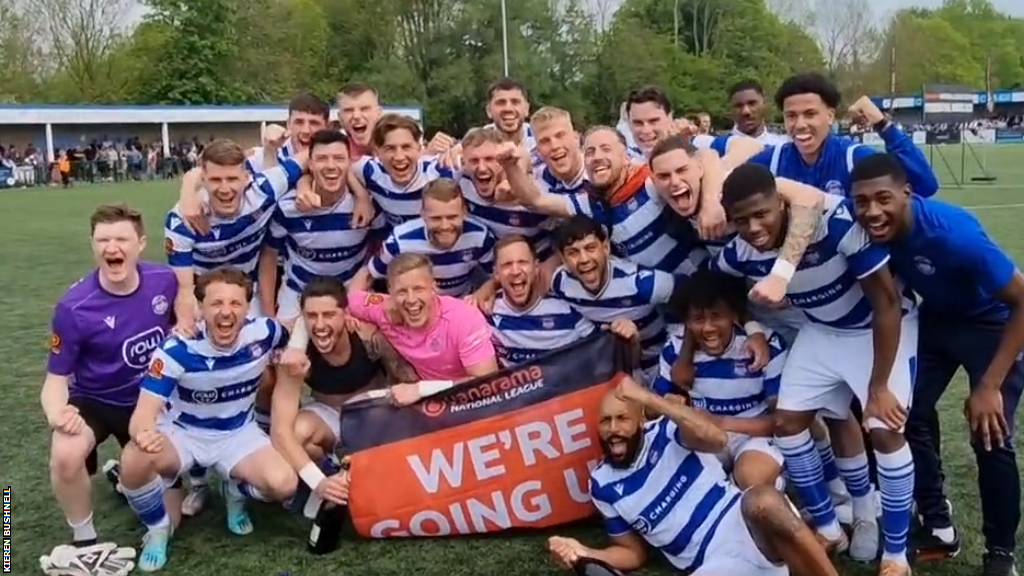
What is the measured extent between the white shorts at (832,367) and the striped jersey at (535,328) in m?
1.04

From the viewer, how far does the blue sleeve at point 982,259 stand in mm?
3844

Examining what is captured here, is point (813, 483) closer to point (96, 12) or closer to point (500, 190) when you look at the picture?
point (500, 190)

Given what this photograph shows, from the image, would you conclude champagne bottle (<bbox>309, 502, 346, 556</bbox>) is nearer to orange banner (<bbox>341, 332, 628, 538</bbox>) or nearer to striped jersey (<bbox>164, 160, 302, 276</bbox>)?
orange banner (<bbox>341, 332, 628, 538</bbox>)

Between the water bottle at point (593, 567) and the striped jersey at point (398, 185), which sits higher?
the striped jersey at point (398, 185)

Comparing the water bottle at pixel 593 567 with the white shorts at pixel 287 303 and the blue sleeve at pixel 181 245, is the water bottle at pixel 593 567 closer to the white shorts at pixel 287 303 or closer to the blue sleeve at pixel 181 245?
the white shorts at pixel 287 303

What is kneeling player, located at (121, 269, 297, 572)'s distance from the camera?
4.60m

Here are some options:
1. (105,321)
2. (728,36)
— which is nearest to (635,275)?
(105,321)

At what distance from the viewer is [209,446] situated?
4.86 metres

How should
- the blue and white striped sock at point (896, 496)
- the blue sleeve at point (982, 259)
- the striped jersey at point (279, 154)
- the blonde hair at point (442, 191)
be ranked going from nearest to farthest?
the blue sleeve at point (982, 259), the blue and white striped sock at point (896, 496), the blonde hair at point (442, 191), the striped jersey at point (279, 154)

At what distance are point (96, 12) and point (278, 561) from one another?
65.5 metres

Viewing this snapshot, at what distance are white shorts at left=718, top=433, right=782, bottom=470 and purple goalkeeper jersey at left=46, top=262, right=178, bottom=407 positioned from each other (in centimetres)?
262

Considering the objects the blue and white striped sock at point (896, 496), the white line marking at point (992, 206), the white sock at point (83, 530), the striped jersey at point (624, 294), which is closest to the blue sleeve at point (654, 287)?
the striped jersey at point (624, 294)

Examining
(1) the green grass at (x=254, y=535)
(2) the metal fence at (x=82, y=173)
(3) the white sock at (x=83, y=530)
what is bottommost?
(1) the green grass at (x=254, y=535)

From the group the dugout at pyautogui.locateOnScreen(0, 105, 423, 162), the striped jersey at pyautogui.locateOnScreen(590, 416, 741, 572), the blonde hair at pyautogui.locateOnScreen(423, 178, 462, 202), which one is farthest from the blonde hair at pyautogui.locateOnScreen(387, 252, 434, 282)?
the dugout at pyautogui.locateOnScreen(0, 105, 423, 162)
